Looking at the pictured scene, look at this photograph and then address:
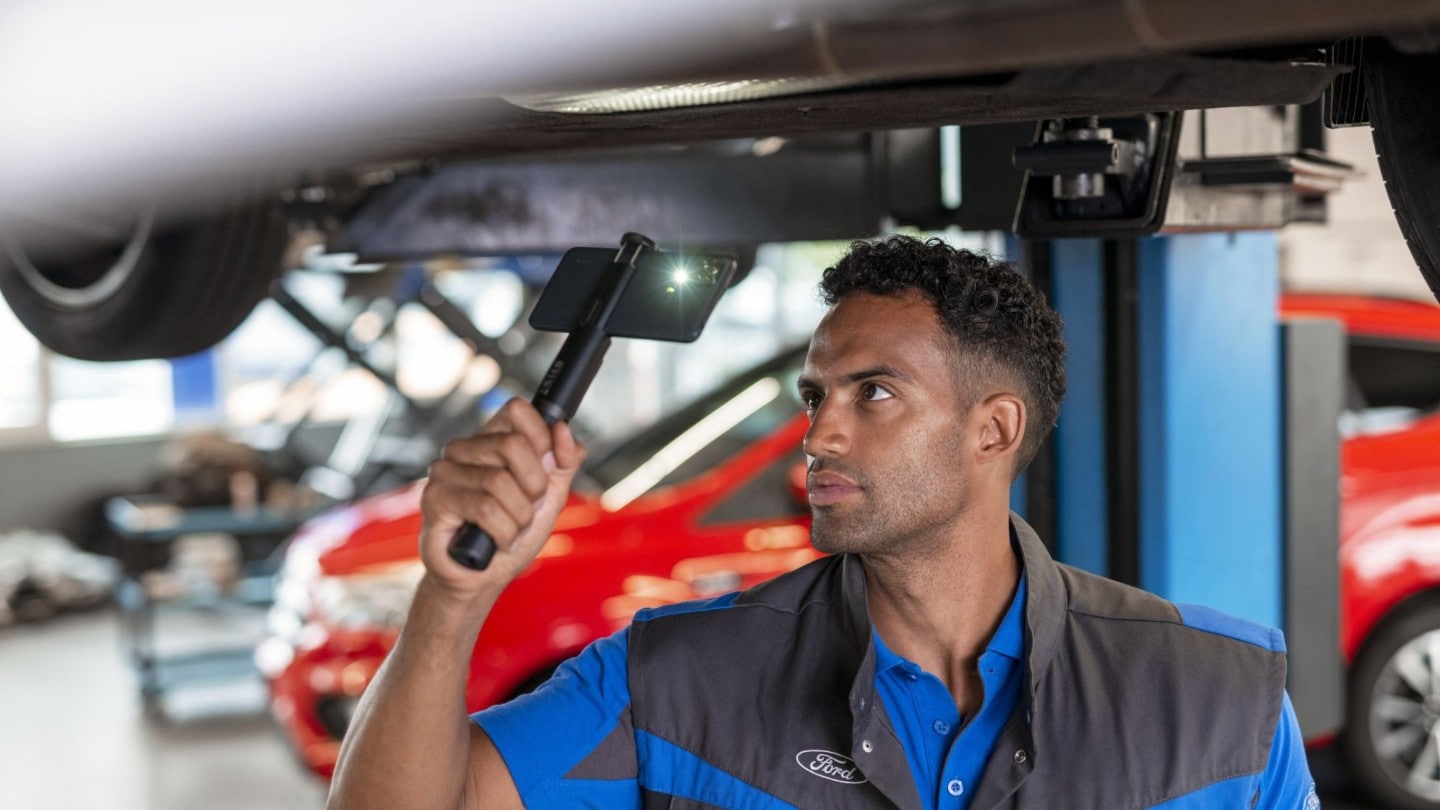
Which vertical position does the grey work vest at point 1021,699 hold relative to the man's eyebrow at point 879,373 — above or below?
below

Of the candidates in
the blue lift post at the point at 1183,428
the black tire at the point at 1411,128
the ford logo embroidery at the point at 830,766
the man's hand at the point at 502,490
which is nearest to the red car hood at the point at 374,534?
the blue lift post at the point at 1183,428

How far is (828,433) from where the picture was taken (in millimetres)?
1486

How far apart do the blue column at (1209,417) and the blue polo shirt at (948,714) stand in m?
0.99

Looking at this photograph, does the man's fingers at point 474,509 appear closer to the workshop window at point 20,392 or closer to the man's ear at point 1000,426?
the man's ear at point 1000,426

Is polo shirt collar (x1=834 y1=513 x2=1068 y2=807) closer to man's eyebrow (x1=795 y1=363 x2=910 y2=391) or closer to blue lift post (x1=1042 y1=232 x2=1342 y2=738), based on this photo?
man's eyebrow (x1=795 y1=363 x2=910 y2=391)

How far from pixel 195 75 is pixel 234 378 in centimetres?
1017

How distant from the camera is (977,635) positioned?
1.53 meters

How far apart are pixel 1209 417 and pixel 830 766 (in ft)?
4.28

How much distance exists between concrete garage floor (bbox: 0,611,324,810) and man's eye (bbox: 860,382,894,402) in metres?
2.93

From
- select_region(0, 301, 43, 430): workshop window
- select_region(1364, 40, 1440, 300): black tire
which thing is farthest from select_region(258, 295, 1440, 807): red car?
select_region(0, 301, 43, 430): workshop window

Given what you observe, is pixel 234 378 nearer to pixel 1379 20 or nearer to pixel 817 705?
pixel 817 705

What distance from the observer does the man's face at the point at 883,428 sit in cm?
146

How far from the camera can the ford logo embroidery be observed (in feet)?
4.58

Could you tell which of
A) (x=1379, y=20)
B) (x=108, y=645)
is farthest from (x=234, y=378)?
(x=1379, y=20)
